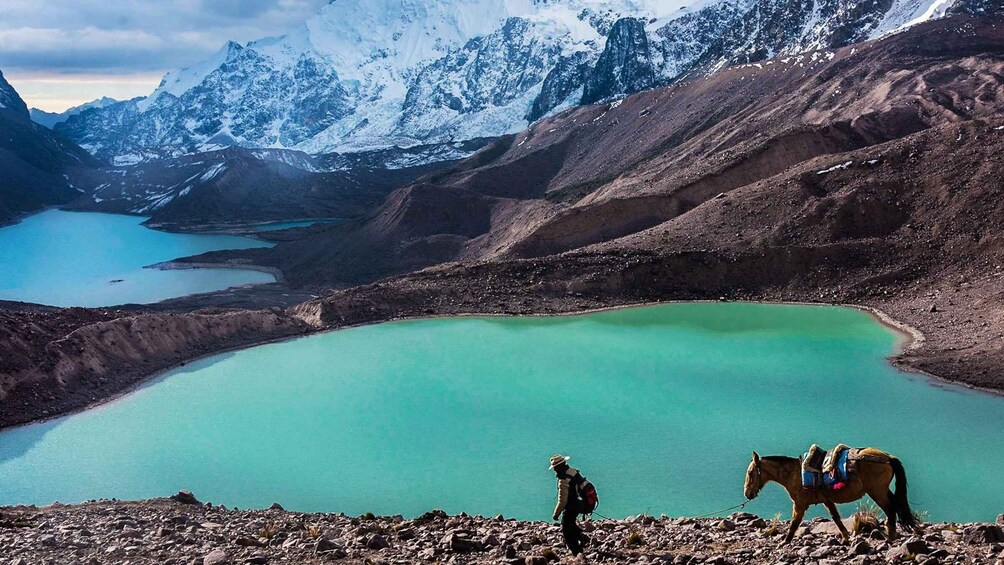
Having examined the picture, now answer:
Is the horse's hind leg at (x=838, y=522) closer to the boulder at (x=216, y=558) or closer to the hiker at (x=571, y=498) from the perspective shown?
the hiker at (x=571, y=498)

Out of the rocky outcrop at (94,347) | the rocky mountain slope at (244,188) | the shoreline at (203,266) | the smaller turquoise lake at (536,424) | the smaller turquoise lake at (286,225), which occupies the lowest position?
the smaller turquoise lake at (536,424)

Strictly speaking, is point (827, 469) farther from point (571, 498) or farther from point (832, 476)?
point (571, 498)

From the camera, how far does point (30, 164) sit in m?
144

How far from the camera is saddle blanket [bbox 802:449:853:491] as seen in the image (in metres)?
10.6

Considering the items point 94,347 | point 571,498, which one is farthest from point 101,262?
point 571,498

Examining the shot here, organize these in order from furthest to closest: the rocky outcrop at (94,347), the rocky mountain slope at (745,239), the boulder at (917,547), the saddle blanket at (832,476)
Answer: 1. the rocky mountain slope at (745,239)
2. the rocky outcrop at (94,347)
3. the saddle blanket at (832,476)
4. the boulder at (917,547)

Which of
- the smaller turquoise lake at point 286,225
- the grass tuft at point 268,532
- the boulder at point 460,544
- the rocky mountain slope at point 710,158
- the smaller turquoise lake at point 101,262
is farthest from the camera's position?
the smaller turquoise lake at point 286,225

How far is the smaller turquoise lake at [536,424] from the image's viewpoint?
19.3 meters

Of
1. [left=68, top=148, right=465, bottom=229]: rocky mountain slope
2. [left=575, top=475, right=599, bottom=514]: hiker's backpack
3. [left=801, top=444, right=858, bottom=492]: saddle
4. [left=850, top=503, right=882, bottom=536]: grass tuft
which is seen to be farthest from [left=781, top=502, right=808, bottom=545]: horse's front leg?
[left=68, top=148, right=465, bottom=229]: rocky mountain slope

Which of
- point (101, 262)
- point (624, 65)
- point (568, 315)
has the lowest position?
point (568, 315)

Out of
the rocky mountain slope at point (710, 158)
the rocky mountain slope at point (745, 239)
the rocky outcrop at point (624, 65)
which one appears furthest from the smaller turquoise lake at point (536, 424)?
the rocky outcrop at point (624, 65)

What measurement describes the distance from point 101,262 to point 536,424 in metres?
67.0

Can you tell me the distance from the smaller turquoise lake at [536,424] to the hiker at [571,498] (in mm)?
6619

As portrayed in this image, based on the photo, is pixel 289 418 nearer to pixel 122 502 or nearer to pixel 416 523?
pixel 122 502
